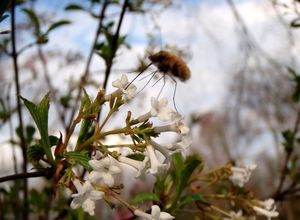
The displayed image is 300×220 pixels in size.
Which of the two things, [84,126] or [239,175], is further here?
[239,175]

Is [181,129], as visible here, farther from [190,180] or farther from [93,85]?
[93,85]

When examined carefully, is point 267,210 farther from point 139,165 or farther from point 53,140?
point 53,140

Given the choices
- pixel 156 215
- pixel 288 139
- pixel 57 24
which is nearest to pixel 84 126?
pixel 156 215

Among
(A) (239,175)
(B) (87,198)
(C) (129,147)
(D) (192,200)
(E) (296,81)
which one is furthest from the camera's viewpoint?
(E) (296,81)

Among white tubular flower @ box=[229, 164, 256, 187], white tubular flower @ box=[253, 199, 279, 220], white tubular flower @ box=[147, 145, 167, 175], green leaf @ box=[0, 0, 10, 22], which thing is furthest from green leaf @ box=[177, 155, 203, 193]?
green leaf @ box=[0, 0, 10, 22]

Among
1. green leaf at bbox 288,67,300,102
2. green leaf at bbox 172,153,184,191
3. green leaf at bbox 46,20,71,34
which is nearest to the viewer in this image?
green leaf at bbox 172,153,184,191

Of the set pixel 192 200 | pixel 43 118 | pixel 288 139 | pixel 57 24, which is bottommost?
pixel 288 139

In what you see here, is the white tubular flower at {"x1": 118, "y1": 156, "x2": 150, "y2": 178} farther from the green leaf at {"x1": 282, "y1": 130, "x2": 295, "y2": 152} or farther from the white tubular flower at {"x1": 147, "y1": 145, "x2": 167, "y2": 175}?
the green leaf at {"x1": 282, "y1": 130, "x2": 295, "y2": 152}

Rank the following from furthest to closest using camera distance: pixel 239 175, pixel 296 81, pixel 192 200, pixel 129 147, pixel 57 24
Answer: pixel 296 81 → pixel 57 24 → pixel 239 175 → pixel 192 200 → pixel 129 147
